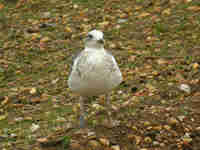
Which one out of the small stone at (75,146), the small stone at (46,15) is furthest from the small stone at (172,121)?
the small stone at (46,15)

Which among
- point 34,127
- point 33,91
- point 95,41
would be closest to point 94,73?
point 95,41

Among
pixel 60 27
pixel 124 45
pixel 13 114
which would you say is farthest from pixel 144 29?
pixel 13 114

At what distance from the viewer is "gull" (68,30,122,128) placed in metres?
5.45

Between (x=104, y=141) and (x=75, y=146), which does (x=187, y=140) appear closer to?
(x=104, y=141)

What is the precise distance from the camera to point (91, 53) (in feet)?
18.3

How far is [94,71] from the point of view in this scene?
5.42 meters

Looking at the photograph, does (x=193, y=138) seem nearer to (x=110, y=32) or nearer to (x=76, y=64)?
(x=76, y=64)

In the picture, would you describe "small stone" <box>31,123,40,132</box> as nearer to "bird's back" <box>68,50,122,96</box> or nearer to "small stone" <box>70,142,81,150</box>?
"small stone" <box>70,142,81,150</box>

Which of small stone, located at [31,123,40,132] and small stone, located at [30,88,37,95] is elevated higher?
small stone, located at [30,88,37,95]

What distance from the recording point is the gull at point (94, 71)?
545cm

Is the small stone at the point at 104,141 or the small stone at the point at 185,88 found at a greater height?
the small stone at the point at 185,88

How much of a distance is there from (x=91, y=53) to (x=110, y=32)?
513 cm

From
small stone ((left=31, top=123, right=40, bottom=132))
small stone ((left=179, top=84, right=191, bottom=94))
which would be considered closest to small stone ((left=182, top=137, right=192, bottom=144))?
small stone ((left=179, top=84, right=191, bottom=94))

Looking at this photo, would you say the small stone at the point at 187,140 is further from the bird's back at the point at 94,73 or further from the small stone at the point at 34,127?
the small stone at the point at 34,127
